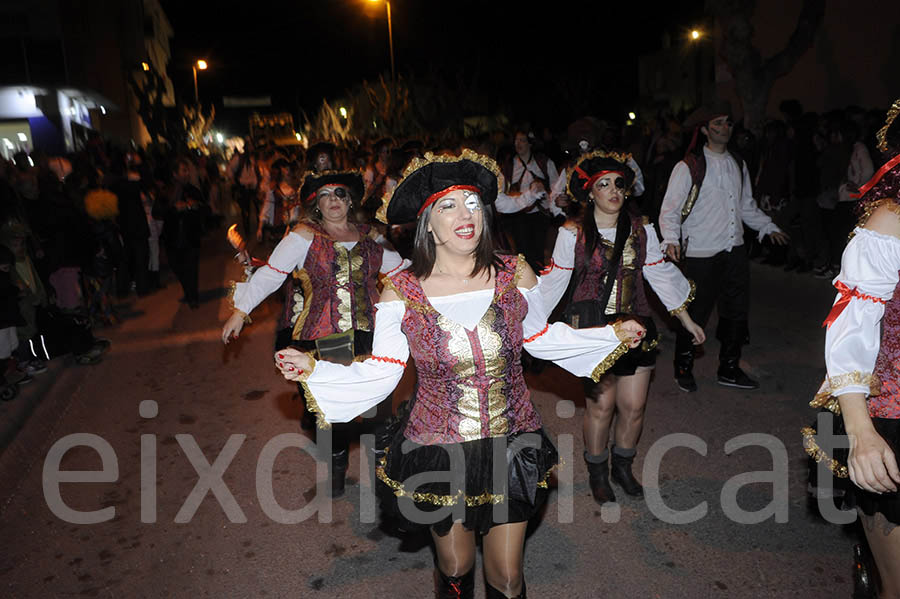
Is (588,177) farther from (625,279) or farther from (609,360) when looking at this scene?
(609,360)

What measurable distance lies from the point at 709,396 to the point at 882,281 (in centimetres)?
389

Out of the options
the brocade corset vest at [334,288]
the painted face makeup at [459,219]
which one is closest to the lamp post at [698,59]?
the brocade corset vest at [334,288]

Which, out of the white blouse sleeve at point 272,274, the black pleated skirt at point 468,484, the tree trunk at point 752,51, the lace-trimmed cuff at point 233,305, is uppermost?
the tree trunk at point 752,51

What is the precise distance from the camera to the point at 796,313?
841 cm

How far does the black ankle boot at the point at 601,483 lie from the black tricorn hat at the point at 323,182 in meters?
2.43

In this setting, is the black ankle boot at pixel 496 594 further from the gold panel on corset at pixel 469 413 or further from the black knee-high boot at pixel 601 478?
the black knee-high boot at pixel 601 478

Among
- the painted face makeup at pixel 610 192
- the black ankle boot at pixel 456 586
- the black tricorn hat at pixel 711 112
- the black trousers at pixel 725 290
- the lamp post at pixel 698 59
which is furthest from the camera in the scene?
the lamp post at pixel 698 59

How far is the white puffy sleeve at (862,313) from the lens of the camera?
2256 mm

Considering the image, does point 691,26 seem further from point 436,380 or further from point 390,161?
point 436,380

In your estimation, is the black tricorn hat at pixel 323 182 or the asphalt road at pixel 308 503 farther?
the black tricorn hat at pixel 323 182

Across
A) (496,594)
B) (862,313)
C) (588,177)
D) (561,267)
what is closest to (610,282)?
(561,267)

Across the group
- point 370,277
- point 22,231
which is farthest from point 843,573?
point 22,231

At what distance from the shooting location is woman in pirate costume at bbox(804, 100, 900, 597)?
7.36ft

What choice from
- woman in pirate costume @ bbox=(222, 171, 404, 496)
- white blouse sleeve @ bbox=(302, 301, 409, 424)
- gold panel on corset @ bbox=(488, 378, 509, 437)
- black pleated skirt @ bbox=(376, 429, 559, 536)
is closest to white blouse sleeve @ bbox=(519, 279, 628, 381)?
gold panel on corset @ bbox=(488, 378, 509, 437)
